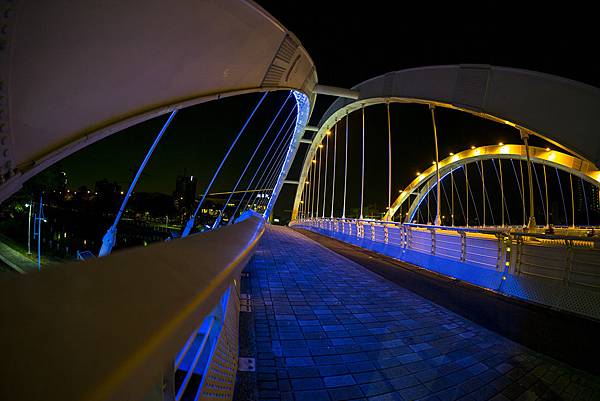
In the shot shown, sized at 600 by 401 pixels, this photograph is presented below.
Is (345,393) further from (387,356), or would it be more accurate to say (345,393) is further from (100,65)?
(100,65)

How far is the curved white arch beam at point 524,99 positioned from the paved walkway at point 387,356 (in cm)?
773

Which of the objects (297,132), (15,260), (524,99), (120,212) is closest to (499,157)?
(297,132)

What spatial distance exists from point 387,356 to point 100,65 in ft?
13.4

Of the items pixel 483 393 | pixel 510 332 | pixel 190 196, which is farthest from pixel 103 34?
pixel 190 196

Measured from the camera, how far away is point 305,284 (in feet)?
18.2

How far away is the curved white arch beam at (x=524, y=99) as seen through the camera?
320 inches

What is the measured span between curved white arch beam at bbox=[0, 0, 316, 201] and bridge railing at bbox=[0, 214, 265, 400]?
211 centimetres

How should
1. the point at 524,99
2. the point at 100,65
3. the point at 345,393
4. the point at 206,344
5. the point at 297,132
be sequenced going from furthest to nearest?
the point at 297,132, the point at 524,99, the point at 100,65, the point at 345,393, the point at 206,344

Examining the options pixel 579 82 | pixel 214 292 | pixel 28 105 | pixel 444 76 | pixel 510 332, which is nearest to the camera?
pixel 214 292

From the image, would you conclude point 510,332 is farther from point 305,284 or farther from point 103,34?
point 103,34

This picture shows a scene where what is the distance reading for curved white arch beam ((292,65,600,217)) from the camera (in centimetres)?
812

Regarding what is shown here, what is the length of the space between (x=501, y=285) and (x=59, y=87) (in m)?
7.25

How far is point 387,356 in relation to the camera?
2.98 m

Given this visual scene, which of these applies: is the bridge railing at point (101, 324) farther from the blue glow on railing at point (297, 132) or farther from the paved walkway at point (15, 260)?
the paved walkway at point (15, 260)
